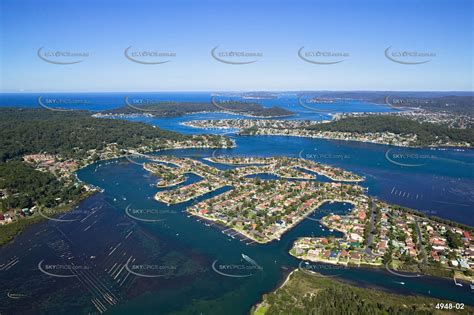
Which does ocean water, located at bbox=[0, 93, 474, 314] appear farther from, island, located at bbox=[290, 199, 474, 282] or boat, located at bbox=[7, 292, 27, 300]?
island, located at bbox=[290, 199, 474, 282]

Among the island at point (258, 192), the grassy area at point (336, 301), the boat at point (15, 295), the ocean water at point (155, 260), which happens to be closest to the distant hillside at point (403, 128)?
the ocean water at point (155, 260)

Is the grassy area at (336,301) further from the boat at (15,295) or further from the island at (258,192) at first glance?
the boat at (15,295)

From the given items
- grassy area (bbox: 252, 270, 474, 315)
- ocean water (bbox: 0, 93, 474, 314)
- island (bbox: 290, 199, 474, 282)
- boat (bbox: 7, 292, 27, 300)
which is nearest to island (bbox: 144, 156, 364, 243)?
ocean water (bbox: 0, 93, 474, 314)

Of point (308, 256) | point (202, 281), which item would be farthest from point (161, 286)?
point (308, 256)

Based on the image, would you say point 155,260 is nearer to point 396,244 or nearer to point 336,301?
point 336,301

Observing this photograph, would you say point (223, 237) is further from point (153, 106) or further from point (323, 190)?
point (153, 106)
